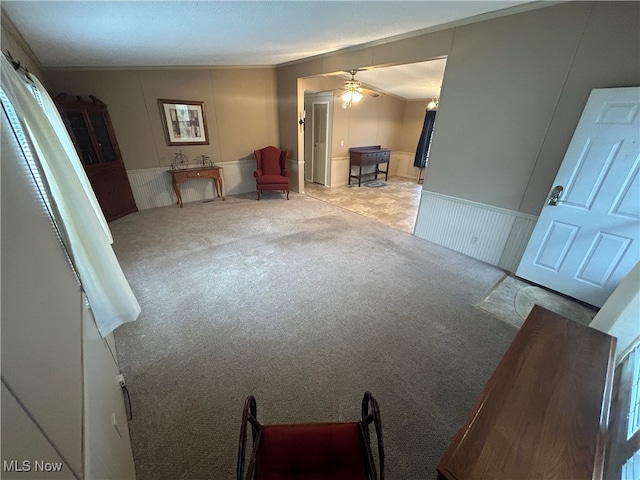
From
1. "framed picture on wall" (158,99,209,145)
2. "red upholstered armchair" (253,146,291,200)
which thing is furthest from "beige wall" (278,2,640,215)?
"framed picture on wall" (158,99,209,145)

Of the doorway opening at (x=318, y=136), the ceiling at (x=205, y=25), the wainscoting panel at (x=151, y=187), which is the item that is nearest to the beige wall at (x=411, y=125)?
the doorway opening at (x=318, y=136)

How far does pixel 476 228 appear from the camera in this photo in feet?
10.00

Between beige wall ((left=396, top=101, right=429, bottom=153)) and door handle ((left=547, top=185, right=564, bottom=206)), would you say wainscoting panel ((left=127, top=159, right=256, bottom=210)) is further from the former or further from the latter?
door handle ((left=547, top=185, right=564, bottom=206))

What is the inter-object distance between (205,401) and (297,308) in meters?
0.96

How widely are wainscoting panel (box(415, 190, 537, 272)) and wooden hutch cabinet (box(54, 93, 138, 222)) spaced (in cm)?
472

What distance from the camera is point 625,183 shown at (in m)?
2.00

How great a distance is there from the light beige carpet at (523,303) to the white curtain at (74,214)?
9.39 ft

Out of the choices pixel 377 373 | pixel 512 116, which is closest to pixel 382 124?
pixel 512 116

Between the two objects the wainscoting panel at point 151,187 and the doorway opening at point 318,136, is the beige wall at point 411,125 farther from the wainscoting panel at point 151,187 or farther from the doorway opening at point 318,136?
the wainscoting panel at point 151,187

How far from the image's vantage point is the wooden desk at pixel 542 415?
71 centimetres

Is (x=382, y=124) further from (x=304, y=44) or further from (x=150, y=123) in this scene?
(x=150, y=123)

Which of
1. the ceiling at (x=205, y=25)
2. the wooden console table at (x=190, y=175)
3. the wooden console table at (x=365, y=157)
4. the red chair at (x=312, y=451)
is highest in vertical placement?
the ceiling at (x=205, y=25)

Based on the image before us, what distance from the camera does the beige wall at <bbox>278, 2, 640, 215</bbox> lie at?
6.50 ft

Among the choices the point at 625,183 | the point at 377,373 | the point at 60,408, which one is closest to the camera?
the point at 60,408
